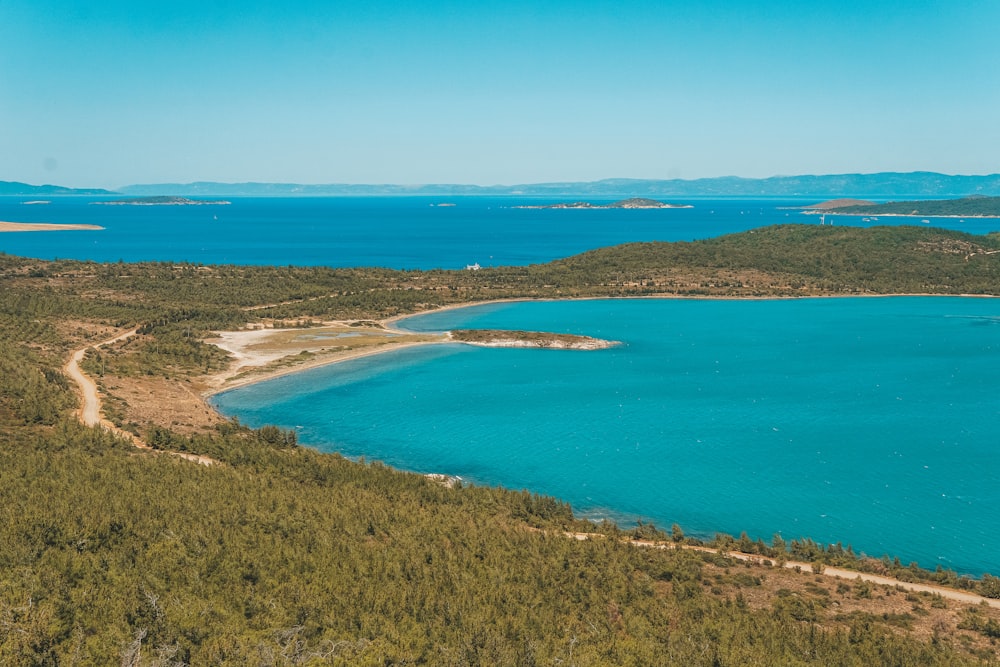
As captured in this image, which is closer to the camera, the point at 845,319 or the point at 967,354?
the point at 967,354

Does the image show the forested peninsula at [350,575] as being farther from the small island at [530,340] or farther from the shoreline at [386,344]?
the small island at [530,340]

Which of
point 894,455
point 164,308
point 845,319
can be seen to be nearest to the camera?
point 894,455

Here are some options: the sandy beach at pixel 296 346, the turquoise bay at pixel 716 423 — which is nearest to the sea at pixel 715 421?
the turquoise bay at pixel 716 423

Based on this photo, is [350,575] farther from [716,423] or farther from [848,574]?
[716,423]

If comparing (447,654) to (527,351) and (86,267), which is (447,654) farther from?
(86,267)

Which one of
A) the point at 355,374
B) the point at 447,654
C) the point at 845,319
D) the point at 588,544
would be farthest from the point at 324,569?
the point at 845,319

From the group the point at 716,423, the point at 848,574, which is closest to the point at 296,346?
the point at 716,423
